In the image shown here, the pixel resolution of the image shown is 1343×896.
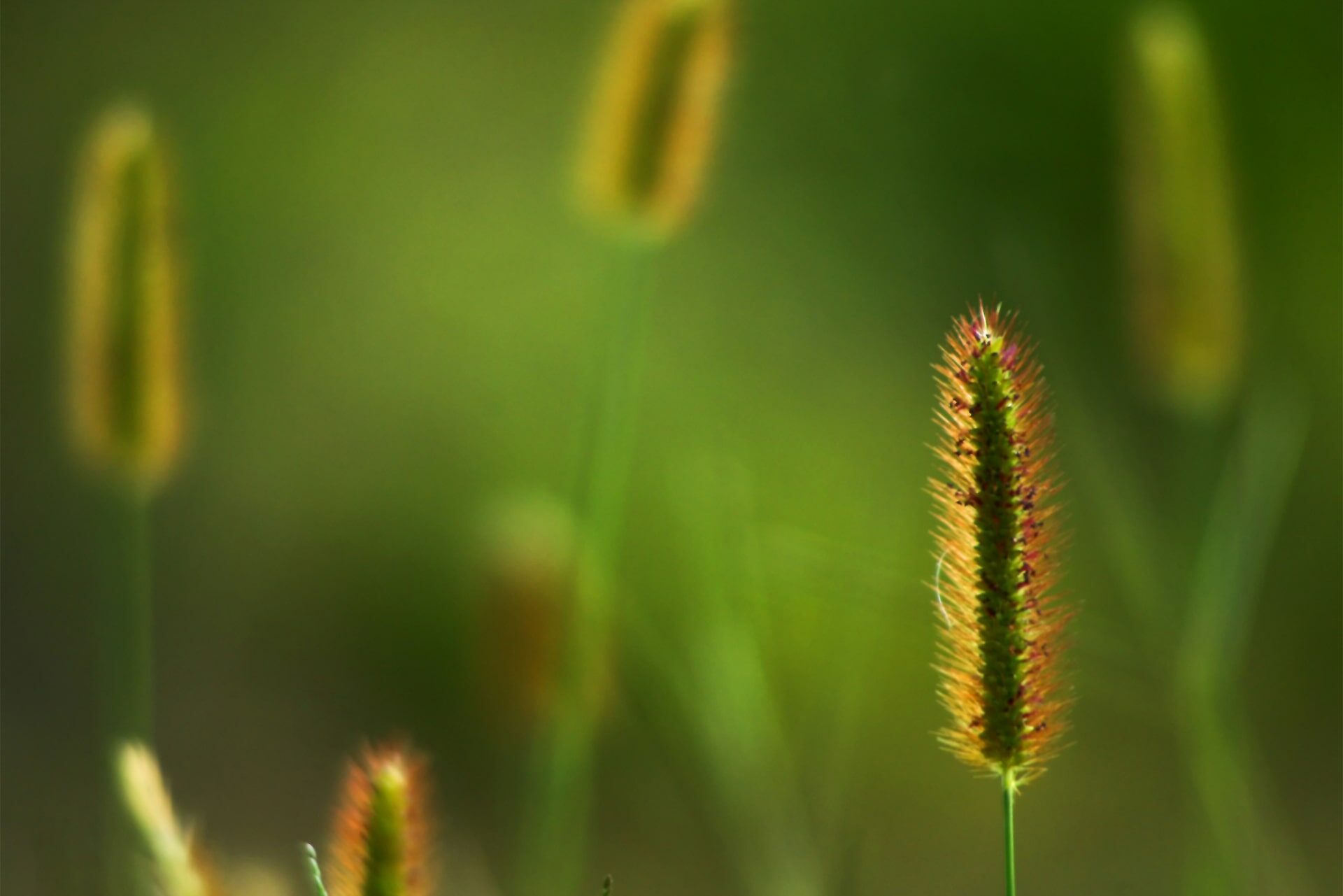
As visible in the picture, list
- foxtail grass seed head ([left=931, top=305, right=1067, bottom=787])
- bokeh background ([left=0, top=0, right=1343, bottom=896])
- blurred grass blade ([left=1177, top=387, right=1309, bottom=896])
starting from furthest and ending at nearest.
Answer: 1. bokeh background ([left=0, top=0, right=1343, bottom=896])
2. blurred grass blade ([left=1177, top=387, right=1309, bottom=896])
3. foxtail grass seed head ([left=931, top=305, right=1067, bottom=787])

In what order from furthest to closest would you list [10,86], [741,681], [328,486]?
1. [328,486]
2. [10,86]
3. [741,681]

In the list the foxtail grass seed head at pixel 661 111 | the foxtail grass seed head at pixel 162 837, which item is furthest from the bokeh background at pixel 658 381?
the foxtail grass seed head at pixel 162 837

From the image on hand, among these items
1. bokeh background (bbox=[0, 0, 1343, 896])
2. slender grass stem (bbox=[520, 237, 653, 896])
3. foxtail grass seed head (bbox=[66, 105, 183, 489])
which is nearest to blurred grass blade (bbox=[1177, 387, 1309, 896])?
bokeh background (bbox=[0, 0, 1343, 896])

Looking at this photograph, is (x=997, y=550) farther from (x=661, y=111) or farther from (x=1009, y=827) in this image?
(x=661, y=111)

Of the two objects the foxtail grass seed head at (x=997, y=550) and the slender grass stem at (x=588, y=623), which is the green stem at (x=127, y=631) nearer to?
the slender grass stem at (x=588, y=623)

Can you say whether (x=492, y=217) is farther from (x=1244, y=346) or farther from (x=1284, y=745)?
(x=1284, y=745)

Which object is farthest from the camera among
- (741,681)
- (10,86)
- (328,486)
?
(328,486)

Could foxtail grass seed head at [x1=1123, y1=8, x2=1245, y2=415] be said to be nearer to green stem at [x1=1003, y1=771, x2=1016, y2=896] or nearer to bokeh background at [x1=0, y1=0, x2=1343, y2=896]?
bokeh background at [x1=0, y1=0, x2=1343, y2=896]

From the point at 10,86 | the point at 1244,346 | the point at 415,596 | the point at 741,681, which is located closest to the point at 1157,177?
the point at 741,681
